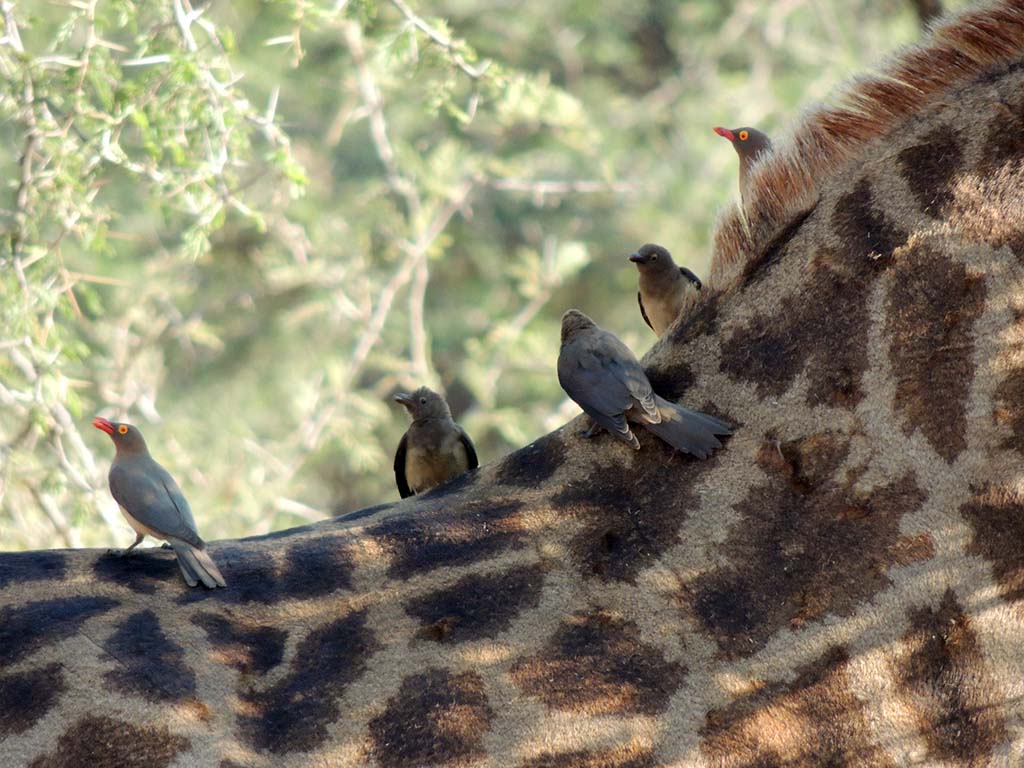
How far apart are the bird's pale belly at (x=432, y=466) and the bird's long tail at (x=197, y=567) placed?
1792 mm

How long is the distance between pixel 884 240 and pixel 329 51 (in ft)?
62.9

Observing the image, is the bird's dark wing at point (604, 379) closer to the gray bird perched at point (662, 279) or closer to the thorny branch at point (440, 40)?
the gray bird perched at point (662, 279)

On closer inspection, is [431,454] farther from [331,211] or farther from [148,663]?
[331,211]

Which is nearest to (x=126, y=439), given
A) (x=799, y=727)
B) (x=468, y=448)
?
(x=468, y=448)

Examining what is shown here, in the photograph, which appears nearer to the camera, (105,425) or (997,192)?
(997,192)

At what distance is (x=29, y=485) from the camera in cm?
815

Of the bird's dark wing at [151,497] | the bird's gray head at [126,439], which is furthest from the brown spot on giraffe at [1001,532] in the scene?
the bird's gray head at [126,439]

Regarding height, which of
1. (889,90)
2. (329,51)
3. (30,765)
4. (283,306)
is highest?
(889,90)

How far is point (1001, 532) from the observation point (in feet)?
11.6

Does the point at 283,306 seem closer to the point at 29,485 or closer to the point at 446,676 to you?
the point at 29,485

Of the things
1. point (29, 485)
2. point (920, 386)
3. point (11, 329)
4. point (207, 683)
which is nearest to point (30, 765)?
point (207, 683)

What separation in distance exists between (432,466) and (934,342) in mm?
2410

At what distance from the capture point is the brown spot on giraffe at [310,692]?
3350 mm

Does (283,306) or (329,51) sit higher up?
(329,51)
